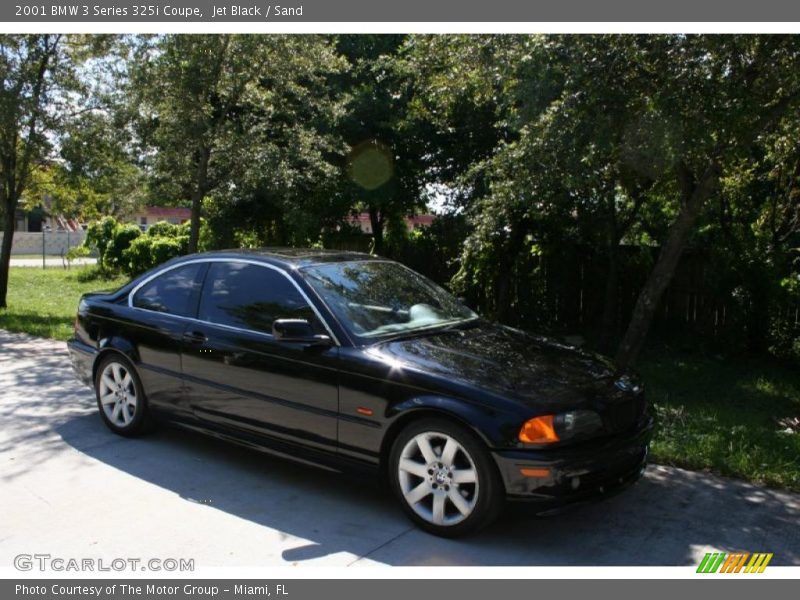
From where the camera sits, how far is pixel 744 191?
1033cm

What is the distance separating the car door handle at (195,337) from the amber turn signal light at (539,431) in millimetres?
2469

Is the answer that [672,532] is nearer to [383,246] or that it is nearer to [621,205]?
[621,205]

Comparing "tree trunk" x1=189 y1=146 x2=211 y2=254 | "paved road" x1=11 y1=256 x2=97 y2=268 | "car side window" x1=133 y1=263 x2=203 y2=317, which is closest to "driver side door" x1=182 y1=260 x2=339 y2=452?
"car side window" x1=133 y1=263 x2=203 y2=317

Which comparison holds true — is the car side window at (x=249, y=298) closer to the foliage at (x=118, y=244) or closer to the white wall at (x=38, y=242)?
the foliage at (x=118, y=244)

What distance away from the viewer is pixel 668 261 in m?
7.36

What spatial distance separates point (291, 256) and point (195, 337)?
0.90m

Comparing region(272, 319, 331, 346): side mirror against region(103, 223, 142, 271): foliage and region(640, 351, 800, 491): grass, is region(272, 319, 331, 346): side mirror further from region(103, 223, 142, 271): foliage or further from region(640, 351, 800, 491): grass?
region(103, 223, 142, 271): foliage

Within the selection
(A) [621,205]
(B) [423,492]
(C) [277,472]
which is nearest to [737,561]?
(B) [423,492]

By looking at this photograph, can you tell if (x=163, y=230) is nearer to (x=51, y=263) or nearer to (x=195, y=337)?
(x=51, y=263)

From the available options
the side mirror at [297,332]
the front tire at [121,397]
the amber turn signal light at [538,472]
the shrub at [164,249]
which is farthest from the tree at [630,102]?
the shrub at [164,249]

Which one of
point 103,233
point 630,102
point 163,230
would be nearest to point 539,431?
point 630,102

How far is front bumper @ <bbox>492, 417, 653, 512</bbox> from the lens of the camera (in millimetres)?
Result: 3916

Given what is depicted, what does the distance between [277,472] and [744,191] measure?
8031 millimetres

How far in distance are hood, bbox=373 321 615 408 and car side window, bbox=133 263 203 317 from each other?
1.79 metres
